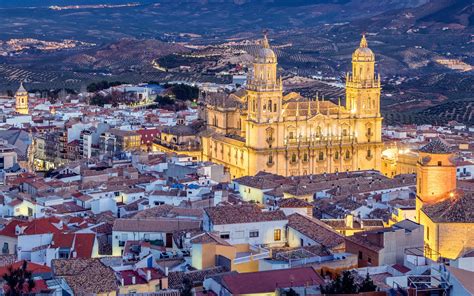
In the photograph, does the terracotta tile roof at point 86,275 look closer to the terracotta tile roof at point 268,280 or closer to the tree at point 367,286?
the terracotta tile roof at point 268,280

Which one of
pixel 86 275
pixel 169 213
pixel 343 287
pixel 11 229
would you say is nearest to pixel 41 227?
pixel 11 229

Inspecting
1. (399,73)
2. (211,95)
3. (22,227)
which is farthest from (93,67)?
(22,227)

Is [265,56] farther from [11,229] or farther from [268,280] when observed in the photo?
[268,280]

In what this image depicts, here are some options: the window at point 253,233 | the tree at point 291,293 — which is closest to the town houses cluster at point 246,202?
the window at point 253,233

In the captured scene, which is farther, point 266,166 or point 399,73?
point 399,73

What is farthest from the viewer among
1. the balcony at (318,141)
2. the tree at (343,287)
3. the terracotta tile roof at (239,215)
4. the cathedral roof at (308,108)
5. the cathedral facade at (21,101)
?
the cathedral facade at (21,101)

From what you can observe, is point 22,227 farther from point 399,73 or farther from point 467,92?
point 399,73
